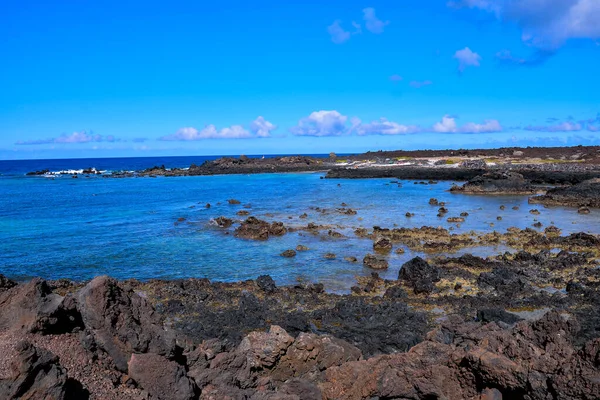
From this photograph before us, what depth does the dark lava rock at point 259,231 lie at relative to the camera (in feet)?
104

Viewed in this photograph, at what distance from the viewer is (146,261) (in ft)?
83.5

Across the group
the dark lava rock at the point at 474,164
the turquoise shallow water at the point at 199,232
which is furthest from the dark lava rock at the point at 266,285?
the dark lava rock at the point at 474,164

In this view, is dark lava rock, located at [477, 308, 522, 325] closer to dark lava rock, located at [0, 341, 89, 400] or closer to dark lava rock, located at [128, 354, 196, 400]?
dark lava rock, located at [128, 354, 196, 400]

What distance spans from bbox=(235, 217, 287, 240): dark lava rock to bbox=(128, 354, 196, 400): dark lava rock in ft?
80.1

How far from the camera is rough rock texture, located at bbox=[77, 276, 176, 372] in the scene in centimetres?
737

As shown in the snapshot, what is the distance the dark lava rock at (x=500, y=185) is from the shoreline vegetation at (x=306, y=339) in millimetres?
41278

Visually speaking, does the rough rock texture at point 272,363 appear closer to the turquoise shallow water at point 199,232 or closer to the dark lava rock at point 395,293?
the dark lava rock at point 395,293

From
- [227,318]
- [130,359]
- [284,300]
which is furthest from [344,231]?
[130,359]

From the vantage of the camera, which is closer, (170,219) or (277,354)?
(277,354)

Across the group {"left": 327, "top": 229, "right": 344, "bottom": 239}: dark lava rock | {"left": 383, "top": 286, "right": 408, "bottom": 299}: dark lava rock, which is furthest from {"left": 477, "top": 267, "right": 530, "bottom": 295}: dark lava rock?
{"left": 327, "top": 229, "right": 344, "bottom": 239}: dark lava rock

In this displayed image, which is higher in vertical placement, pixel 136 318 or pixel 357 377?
pixel 136 318

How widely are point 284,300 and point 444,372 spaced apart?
10422 millimetres

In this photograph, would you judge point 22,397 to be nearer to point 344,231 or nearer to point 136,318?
point 136,318

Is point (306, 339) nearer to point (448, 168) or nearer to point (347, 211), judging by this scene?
point (347, 211)
